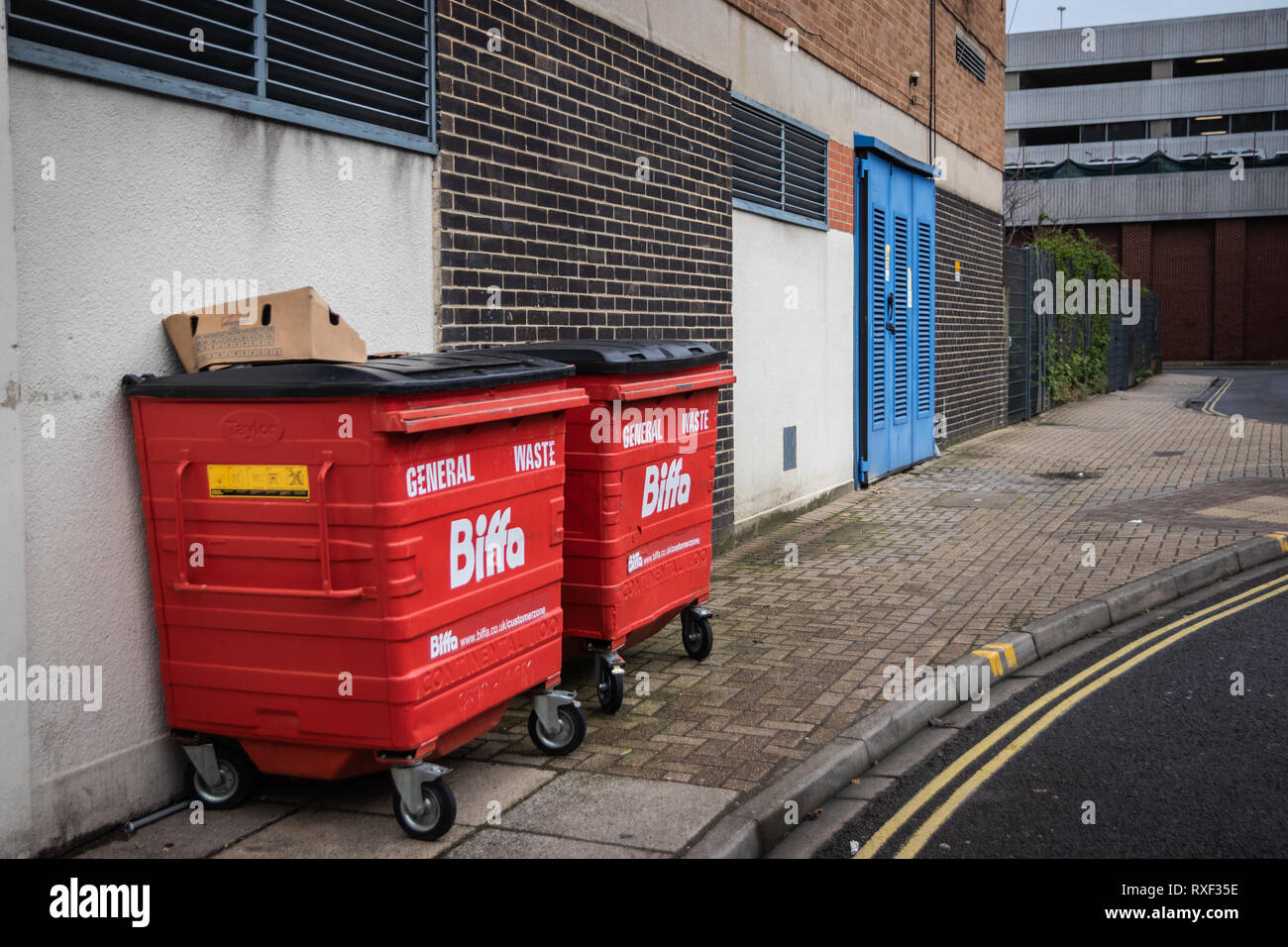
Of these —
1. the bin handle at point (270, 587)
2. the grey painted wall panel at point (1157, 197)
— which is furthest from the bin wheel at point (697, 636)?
the grey painted wall panel at point (1157, 197)

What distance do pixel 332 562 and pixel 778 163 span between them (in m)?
7.58

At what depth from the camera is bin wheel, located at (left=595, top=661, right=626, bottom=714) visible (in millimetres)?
5363

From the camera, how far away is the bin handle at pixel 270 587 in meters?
3.87

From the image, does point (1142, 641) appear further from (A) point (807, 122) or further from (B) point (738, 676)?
(A) point (807, 122)

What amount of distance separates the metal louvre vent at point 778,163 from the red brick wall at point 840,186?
13 cm

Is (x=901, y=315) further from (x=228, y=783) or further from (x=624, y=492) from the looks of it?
(x=228, y=783)

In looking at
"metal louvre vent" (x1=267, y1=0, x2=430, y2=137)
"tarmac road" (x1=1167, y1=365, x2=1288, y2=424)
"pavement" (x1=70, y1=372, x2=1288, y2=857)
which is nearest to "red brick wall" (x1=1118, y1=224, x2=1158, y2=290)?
"tarmac road" (x1=1167, y1=365, x2=1288, y2=424)

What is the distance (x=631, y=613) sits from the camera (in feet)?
18.1

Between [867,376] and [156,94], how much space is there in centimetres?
903

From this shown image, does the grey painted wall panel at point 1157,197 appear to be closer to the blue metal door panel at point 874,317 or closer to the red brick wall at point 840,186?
the blue metal door panel at point 874,317

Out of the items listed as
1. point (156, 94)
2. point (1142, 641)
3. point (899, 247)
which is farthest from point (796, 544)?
point (156, 94)

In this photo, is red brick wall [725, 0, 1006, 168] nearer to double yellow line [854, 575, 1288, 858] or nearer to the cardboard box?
double yellow line [854, 575, 1288, 858]

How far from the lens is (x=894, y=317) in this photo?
13.2m

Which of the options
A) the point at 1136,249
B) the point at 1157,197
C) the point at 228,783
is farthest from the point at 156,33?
the point at 1157,197
